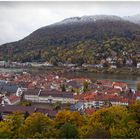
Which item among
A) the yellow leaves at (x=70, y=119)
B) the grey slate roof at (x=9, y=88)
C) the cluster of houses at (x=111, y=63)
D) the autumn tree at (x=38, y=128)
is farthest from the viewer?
the cluster of houses at (x=111, y=63)

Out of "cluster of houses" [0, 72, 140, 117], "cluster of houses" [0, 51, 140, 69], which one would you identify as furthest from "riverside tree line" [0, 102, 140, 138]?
"cluster of houses" [0, 51, 140, 69]

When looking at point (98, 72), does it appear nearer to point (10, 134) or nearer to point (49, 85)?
point (49, 85)

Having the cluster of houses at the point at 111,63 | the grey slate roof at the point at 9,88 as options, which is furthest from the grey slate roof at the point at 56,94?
the cluster of houses at the point at 111,63

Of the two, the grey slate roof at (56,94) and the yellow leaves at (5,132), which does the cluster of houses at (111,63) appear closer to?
the grey slate roof at (56,94)

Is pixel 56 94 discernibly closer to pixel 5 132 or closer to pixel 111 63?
pixel 5 132

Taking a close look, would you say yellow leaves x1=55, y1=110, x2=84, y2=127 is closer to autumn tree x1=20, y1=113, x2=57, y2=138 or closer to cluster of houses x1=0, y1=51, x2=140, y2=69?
autumn tree x1=20, y1=113, x2=57, y2=138

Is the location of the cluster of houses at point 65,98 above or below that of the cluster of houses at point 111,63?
above

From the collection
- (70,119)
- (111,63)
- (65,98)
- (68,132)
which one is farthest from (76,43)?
(68,132)

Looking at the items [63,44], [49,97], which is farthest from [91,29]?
[49,97]
